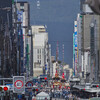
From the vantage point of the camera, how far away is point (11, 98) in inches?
713

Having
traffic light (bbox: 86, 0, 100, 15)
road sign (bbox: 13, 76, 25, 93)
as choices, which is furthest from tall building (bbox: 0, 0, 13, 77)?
traffic light (bbox: 86, 0, 100, 15)

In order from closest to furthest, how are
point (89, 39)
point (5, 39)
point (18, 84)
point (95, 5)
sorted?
point (95, 5)
point (18, 84)
point (5, 39)
point (89, 39)

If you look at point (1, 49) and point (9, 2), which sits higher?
point (9, 2)

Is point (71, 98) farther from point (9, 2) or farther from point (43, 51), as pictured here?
point (43, 51)

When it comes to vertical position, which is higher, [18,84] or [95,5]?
[95,5]

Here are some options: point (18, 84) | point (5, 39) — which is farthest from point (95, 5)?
point (5, 39)

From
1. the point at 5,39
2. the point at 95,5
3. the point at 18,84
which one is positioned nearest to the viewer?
the point at 95,5

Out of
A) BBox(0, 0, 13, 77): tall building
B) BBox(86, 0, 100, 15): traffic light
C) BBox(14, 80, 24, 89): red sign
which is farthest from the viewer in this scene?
BBox(0, 0, 13, 77): tall building

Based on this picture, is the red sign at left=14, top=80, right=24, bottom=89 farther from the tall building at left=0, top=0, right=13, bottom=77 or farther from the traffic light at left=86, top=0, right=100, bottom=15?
the tall building at left=0, top=0, right=13, bottom=77

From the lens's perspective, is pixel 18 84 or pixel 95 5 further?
pixel 18 84

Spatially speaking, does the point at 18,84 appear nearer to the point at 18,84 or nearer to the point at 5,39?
the point at 18,84

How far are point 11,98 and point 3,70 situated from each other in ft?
30.3

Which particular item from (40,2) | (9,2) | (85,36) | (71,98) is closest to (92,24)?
(85,36)

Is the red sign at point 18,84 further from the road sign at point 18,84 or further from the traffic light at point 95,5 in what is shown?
the traffic light at point 95,5
